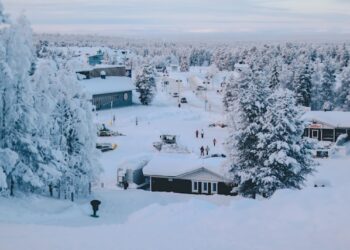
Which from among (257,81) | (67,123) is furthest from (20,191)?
(257,81)

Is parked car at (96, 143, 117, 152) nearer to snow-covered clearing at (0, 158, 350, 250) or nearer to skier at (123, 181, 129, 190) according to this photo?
skier at (123, 181, 129, 190)

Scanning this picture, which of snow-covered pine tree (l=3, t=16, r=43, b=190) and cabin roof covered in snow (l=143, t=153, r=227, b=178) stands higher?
Answer: snow-covered pine tree (l=3, t=16, r=43, b=190)

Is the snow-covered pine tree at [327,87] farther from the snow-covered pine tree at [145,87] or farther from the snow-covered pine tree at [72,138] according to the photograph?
the snow-covered pine tree at [72,138]

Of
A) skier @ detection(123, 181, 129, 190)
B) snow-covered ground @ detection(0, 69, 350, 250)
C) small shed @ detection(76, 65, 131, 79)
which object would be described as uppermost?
small shed @ detection(76, 65, 131, 79)

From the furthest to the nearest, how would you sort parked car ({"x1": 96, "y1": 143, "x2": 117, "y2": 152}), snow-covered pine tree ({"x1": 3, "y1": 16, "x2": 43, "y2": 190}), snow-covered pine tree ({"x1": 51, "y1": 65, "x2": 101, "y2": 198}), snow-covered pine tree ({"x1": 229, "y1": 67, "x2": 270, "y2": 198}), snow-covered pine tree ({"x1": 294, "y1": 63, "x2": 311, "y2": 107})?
Result: snow-covered pine tree ({"x1": 294, "y1": 63, "x2": 311, "y2": 107})
parked car ({"x1": 96, "y1": 143, "x2": 117, "y2": 152})
snow-covered pine tree ({"x1": 229, "y1": 67, "x2": 270, "y2": 198})
snow-covered pine tree ({"x1": 51, "y1": 65, "x2": 101, "y2": 198})
snow-covered pine tree ({"x1": 3, "y1": 16, "x2": 43, "y2": 190})

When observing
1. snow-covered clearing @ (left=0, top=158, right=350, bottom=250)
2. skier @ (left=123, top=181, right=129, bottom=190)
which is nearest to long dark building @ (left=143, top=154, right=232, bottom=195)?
skier @ (left=123, top=181, right=129, bottom=190)

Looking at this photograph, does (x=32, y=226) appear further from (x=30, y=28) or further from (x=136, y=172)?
(x=136, y=172)
